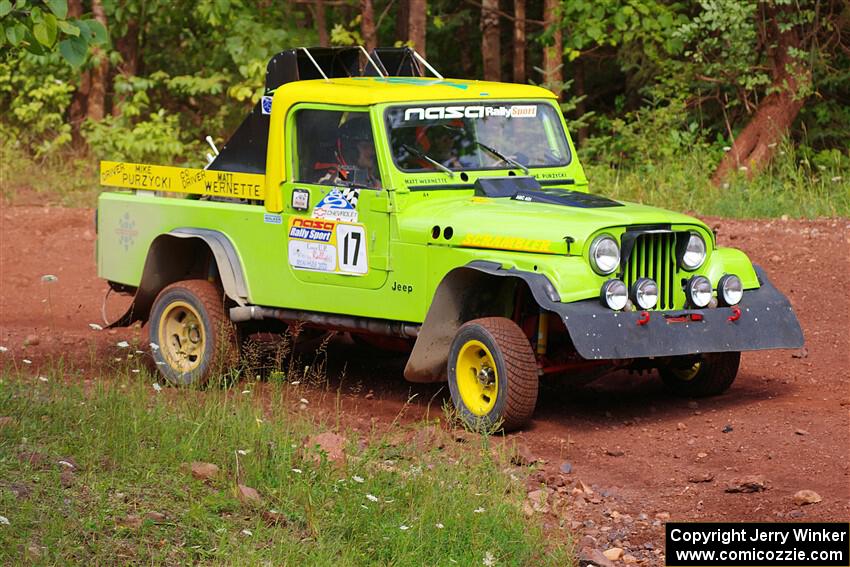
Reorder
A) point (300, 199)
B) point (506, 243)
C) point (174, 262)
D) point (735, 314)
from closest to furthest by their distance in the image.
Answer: point (506, 243) → point (735, 314) → point (300, 199) → point (174, 262)

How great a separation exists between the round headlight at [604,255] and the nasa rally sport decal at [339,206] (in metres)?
1.65

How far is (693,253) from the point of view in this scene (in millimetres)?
7699

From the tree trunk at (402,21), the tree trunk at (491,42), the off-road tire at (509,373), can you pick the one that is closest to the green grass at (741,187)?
the tree trunk at (491,42)

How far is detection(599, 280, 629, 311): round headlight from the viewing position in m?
7.22

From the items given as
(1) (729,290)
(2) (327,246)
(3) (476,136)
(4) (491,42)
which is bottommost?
(1) (729,290)

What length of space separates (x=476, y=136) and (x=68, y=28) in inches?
134

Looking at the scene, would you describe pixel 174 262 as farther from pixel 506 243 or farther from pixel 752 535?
pixel 752 535

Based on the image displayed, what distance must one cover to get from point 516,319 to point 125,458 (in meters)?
2.65

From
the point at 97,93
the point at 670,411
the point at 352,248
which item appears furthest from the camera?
the point at 97,93

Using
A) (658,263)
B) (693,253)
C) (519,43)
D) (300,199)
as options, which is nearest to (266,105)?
(300,199)

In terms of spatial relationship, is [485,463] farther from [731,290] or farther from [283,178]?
[283,178]

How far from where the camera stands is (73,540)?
16.8ft

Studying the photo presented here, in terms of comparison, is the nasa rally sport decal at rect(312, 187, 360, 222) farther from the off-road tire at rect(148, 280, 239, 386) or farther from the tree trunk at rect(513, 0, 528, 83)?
the tree trunk at rect(513, 0, 528, 83)

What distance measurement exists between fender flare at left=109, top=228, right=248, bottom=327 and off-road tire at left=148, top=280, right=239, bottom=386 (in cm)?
15
